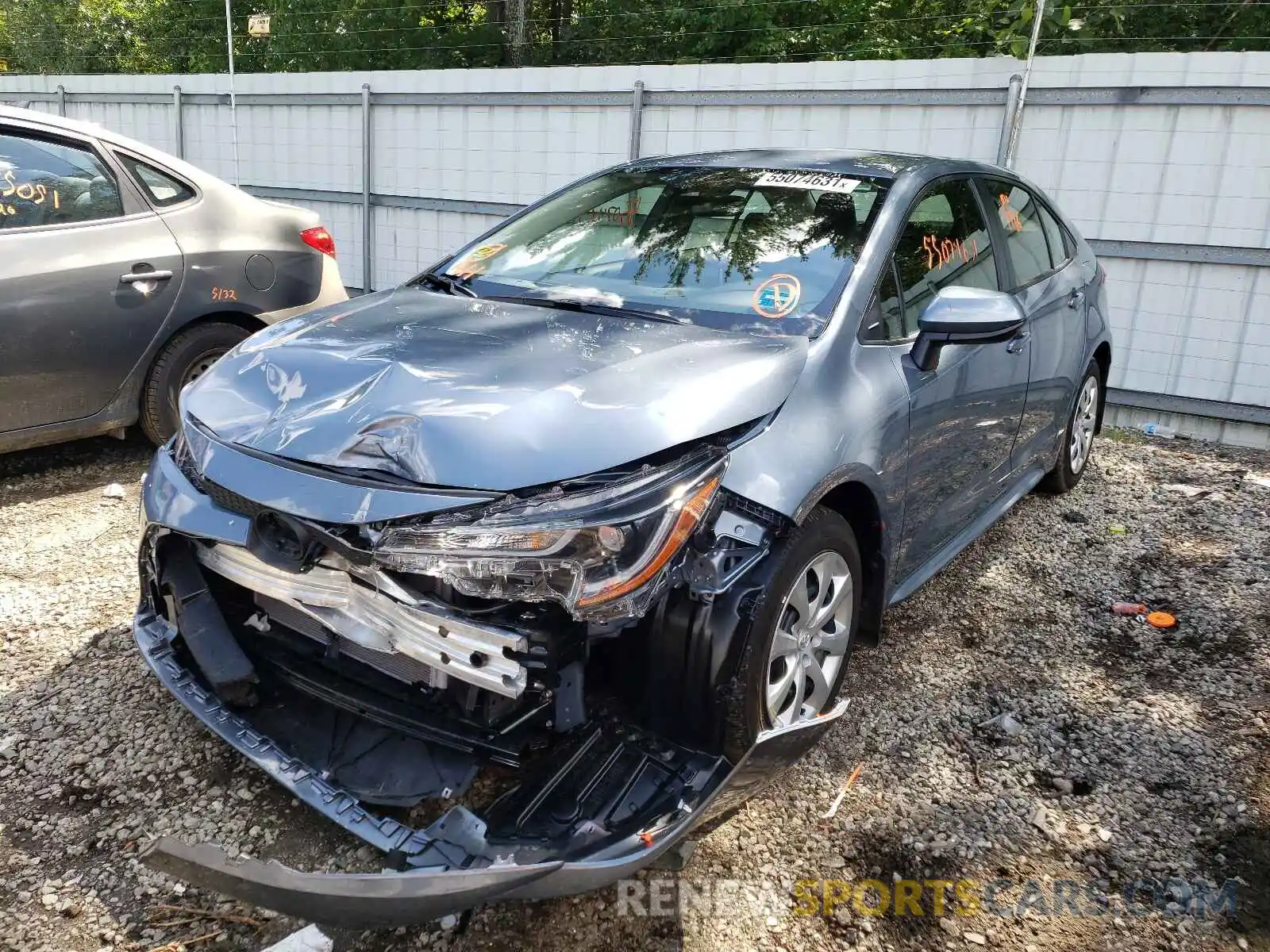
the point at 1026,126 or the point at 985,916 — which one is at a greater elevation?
the point at 1026,126

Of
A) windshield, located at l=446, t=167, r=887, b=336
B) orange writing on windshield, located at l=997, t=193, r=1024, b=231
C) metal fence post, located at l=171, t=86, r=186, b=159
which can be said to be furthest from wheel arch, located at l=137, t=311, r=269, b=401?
metal fence post, located at l=171, t=86, r=186, b=159

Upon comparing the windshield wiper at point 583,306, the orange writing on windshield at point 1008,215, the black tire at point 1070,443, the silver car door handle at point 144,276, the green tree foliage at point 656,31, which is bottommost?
the black tire at point 1070,443

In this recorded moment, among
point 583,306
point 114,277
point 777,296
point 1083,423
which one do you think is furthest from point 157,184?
point 1083,423

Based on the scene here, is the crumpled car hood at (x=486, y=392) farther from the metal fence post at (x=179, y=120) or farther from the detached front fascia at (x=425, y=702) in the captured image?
the metal fence post at (x=179, y=120)

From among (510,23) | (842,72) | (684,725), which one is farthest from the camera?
(510,23)

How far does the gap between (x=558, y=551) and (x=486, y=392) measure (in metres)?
0.47

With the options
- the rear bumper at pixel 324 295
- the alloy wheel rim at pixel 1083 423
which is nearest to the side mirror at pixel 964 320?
the alloy wheel rim at pixel 1083 423

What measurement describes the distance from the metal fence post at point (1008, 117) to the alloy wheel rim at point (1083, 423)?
2.49 metres

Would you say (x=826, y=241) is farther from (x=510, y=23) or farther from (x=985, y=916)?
(x=510, y=23)

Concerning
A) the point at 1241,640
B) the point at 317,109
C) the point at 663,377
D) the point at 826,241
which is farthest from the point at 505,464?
the point at 317,109

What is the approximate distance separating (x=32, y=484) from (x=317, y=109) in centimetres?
668

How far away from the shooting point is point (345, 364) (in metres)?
2.38

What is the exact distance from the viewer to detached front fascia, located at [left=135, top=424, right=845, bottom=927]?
6.14ft

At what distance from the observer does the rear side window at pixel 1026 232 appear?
3.88 m
